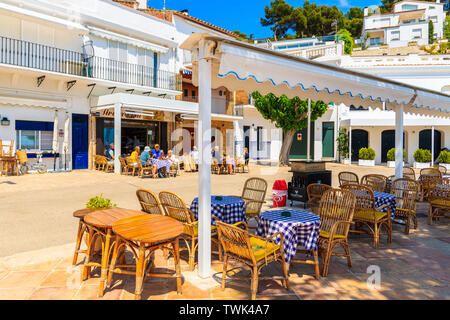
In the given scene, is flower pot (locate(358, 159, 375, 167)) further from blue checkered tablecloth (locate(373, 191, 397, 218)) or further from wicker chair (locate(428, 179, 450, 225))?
blue checkered tablecloth (locate(373, 191, 397, 218))

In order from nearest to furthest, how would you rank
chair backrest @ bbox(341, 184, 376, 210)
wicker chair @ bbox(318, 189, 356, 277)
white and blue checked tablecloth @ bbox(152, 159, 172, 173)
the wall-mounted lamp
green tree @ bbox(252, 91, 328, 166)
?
wicker chair @ bbox(318, 189, 356, 277)
chair backrest @ bbox(341, 184, 376, 210)
white and blue checked tablecloth @ bbox(152, 159, 172, 173)
the wall-mounted lamp
green tree @ bbox(252, 91, 328, 166)

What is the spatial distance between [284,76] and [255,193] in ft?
7.42

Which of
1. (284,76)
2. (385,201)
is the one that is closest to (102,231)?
(284,76)

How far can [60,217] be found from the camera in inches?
241

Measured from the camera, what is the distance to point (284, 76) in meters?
3.76

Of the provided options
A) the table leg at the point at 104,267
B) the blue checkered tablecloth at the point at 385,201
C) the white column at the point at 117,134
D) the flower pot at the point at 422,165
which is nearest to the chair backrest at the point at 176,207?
the table leg at the point at 104,267

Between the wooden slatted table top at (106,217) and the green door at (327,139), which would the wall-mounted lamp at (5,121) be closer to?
the wooden slatted table top at (106,217)

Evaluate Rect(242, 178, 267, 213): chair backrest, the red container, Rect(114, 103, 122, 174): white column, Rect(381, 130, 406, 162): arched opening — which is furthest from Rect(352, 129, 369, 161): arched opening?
Rect(242, 178, 267, 213): chair backrest

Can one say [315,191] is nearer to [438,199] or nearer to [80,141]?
[438,199]

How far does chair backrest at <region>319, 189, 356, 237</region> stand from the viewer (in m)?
3.81

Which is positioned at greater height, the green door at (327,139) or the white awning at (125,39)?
the white awning at (125,39)

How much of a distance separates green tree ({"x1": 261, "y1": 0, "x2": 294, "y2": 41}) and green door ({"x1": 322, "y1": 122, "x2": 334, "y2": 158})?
24575mm

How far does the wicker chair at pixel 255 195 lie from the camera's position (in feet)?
16.9

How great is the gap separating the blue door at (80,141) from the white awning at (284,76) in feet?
43.3
